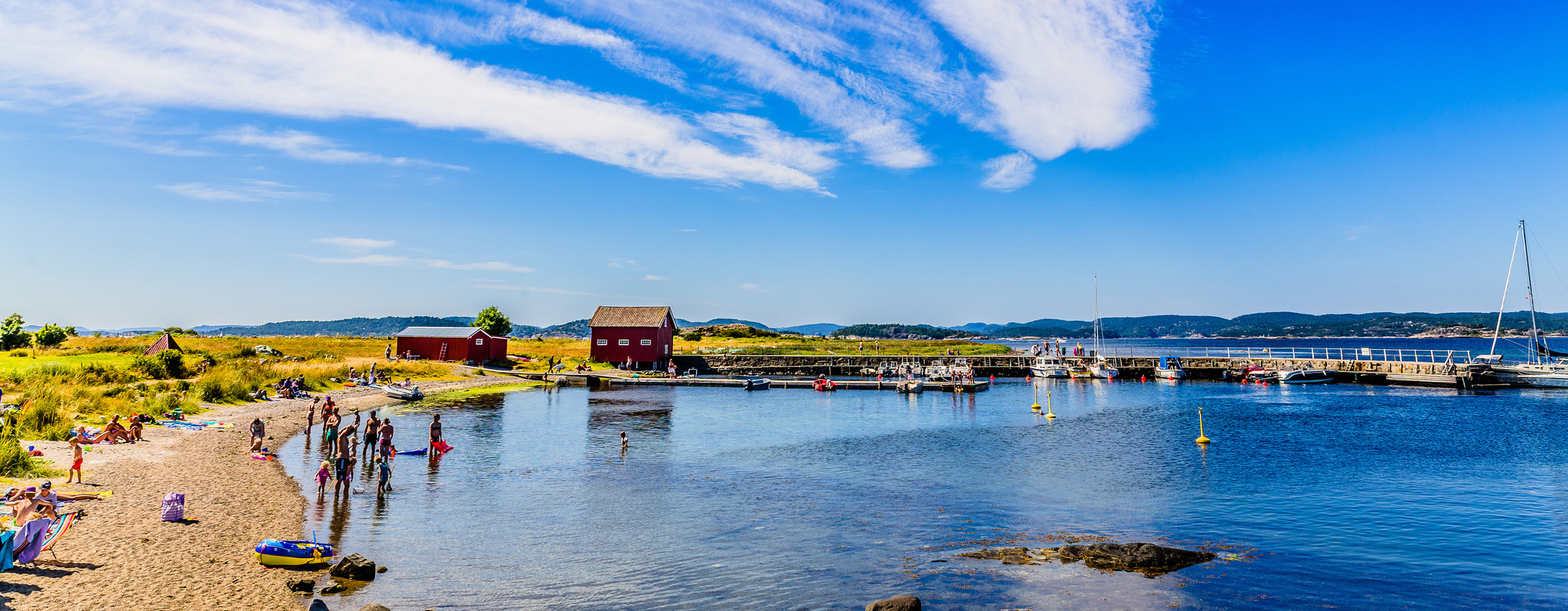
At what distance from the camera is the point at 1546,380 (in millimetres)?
70250

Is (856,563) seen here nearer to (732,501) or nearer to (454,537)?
(732,501)

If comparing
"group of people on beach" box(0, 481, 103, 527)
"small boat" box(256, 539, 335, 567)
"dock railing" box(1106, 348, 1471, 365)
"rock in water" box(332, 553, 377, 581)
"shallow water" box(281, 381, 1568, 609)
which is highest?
"dock railing" box(1106, 348, 1471, 365)

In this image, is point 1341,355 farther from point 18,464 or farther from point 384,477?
point 18,464

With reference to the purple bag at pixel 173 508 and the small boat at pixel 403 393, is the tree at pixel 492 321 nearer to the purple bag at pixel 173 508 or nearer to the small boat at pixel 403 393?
the small boat at pixel 403 393

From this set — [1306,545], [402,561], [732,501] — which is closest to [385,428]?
[402,561]

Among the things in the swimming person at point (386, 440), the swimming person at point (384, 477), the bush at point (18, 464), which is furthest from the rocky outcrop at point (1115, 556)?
the bush at point (18, 464)

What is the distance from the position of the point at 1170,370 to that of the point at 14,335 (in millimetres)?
123980

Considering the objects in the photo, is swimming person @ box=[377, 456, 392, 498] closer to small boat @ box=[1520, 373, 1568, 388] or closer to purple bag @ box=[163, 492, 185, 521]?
purple bag @ box=[163, 492, 185, 521]

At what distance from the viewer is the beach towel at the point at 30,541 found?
559 inches

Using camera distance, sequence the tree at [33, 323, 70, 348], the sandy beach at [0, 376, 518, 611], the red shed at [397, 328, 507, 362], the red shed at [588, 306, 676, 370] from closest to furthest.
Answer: the sandy beach at [0, 376, 518, 611] → the tree at [33, 323, 70, 348] → the red shed at [397, 328, 507, 362] → the red shed at [588, 306, 676, 370]

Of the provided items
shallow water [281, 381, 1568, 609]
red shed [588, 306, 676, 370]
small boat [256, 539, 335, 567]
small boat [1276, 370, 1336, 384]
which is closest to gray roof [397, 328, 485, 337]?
red shed [588, 306, 676, 370]

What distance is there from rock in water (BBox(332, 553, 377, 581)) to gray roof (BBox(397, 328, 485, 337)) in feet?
253

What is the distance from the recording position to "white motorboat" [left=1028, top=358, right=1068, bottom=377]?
9131 cm

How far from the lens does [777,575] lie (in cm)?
1748
